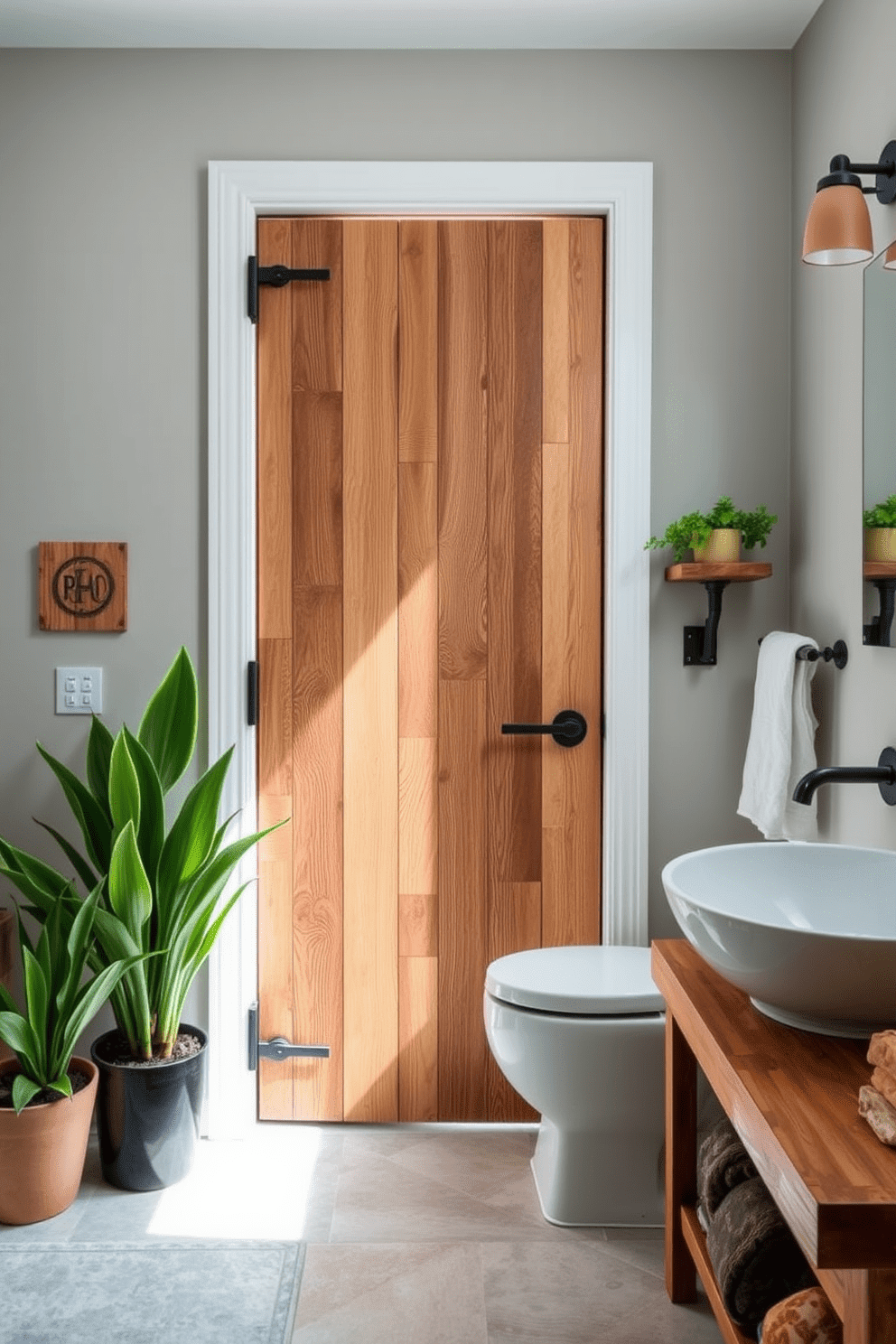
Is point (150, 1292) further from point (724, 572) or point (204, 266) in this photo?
point (204, 266)

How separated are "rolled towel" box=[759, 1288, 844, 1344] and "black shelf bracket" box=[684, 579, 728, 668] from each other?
1.28m

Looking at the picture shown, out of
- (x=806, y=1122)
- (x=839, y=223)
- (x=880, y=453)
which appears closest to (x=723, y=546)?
(x=880, y=453)

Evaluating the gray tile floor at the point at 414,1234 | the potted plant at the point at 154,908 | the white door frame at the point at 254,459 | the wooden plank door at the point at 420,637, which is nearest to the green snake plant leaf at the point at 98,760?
the potted plant at the point at 154,908

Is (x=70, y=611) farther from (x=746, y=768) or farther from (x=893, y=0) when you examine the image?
(x=893, y=0)

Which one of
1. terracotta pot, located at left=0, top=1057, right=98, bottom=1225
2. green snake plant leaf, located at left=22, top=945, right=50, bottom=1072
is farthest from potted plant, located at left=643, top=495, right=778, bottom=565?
terracotta pot, located at left=0, top=1057, right=98, bottom=1225

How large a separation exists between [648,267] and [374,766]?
1.20 m

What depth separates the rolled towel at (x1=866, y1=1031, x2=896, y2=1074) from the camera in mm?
1093

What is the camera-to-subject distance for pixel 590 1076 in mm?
1969

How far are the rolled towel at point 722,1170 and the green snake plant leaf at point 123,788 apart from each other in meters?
1.12

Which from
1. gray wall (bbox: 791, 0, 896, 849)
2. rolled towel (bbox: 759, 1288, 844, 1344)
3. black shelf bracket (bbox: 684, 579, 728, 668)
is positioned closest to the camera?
rolled towel (bbox: 759, 1288, 844, 1344)

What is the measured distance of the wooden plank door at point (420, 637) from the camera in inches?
92.4

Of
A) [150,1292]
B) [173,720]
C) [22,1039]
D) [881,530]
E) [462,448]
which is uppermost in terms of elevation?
[462,448]

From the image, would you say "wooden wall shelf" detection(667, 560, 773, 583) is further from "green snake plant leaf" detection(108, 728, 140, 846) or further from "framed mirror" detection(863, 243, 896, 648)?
"green snake plant leaf" detection(108, 728, 140, 846)

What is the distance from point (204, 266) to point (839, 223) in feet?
4.32
